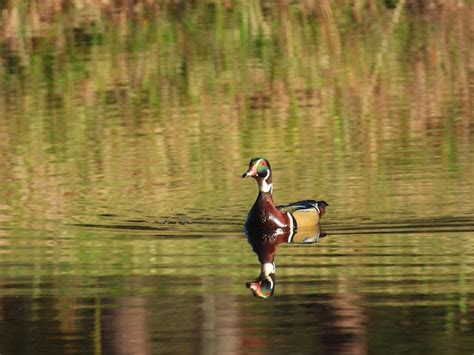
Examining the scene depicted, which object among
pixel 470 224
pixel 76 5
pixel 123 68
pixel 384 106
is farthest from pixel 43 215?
pixel 76 5

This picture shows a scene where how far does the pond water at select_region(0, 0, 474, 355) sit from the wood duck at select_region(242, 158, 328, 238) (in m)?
0.15

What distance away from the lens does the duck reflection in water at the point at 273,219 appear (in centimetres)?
1229

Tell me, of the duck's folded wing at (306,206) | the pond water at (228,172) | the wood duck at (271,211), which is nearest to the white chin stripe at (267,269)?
the pond water at (228,172)

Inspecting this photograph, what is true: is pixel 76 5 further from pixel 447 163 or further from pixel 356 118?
pixel 447 163

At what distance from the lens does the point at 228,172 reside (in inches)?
575

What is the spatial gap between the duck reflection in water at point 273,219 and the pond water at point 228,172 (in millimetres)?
128

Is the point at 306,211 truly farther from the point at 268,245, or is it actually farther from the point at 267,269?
the point at 267,269

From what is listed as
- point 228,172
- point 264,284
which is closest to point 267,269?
point 264,284

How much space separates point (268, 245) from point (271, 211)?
69cm

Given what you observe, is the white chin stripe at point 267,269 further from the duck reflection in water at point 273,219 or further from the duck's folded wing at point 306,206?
the duck's folded wing at point 306,206

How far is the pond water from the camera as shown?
9352 millimetres

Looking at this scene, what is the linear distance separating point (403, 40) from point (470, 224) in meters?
9.16

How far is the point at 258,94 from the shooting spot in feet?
59.3

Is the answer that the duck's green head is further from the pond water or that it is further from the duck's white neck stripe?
the pond water
